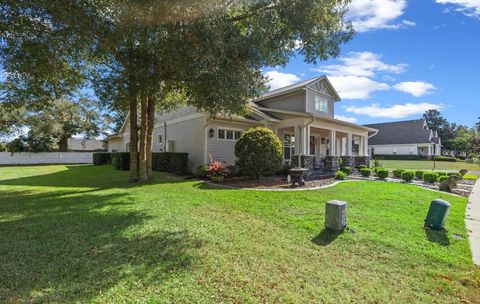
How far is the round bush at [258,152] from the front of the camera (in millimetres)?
13086

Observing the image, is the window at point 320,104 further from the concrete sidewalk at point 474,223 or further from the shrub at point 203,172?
the concrete sidewalk at point 474,223

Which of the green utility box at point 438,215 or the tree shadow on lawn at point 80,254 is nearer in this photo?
the tree shadow on lawn at point 80,254

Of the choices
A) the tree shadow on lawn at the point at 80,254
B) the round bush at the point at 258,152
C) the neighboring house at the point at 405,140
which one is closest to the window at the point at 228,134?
the round bush at the point at 258,152

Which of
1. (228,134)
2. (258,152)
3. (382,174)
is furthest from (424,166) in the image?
(258,152)

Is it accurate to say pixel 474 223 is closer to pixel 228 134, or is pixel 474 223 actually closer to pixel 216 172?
pixel 216 172

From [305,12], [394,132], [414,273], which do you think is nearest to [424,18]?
[305,12]

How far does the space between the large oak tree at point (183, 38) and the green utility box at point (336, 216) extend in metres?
3.58

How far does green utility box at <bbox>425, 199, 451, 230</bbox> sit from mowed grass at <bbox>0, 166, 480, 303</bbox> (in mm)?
259

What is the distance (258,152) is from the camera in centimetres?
1305

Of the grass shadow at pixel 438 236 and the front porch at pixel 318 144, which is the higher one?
the front porch at pixel 318 144

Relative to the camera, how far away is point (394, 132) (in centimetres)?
4700

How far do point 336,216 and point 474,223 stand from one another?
436 centimetres

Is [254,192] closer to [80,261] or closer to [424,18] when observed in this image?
[80,261]

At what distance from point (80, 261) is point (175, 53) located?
4677mm
